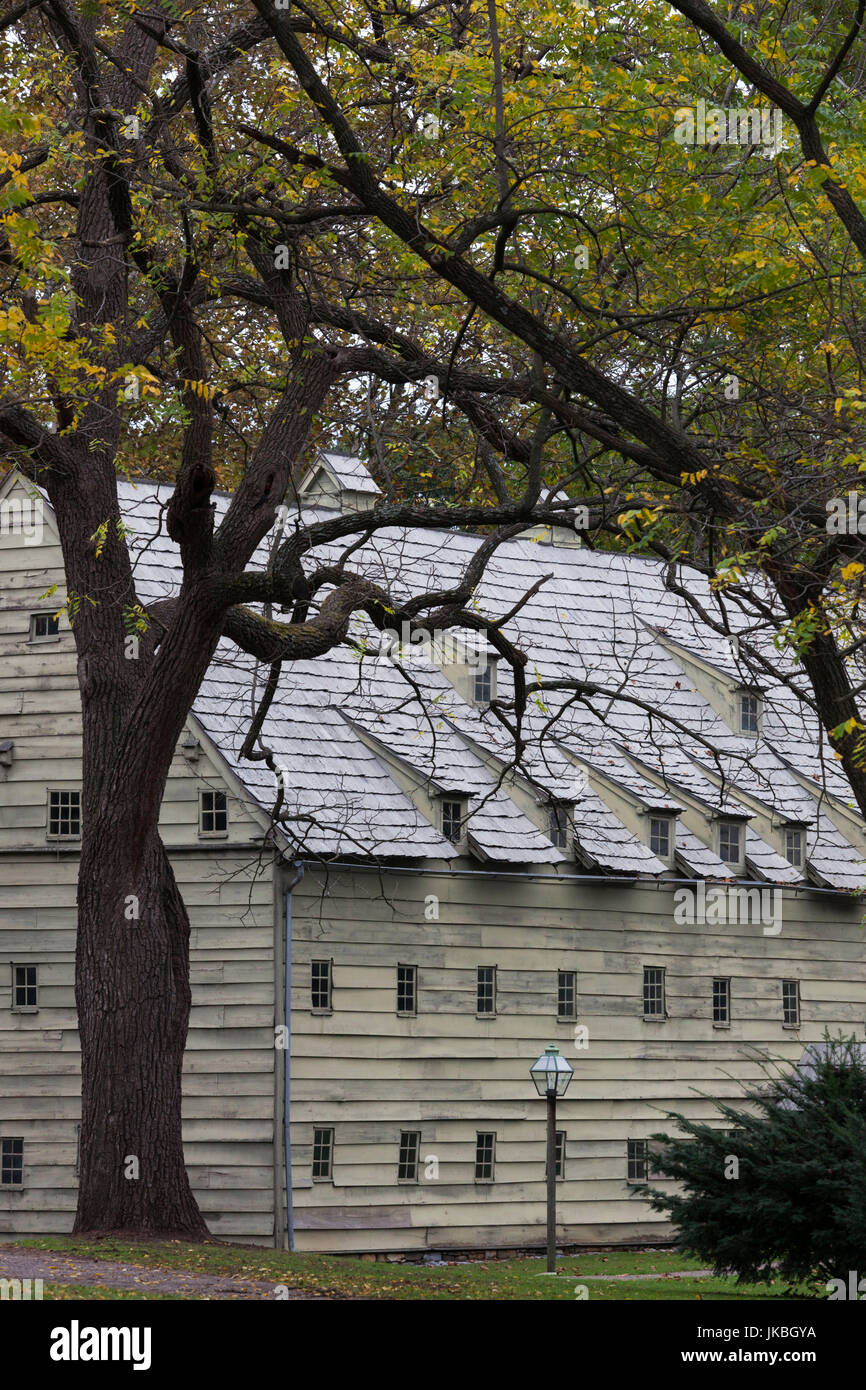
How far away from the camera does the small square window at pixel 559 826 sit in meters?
27.0

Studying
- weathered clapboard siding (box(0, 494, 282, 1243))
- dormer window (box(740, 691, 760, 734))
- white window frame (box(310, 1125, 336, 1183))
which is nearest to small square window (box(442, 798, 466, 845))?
weathered clapboard siding (box(0, 494, 282, 1243))

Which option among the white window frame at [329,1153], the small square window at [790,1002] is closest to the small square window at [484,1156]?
the white window frame at [329,1153]

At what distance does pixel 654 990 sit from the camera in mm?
27672

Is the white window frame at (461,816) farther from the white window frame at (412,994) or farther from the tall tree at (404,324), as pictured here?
the tall tree at (404,324)

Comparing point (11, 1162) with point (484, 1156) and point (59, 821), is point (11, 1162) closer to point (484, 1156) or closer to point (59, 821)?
point (59, 821)

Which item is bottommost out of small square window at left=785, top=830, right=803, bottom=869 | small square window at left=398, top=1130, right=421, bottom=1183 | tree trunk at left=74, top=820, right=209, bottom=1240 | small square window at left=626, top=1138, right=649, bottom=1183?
small square window at left=626, top=1138, right=649, bottom=1183

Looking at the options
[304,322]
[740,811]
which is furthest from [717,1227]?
[740,811]

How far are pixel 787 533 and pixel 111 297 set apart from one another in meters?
9.71

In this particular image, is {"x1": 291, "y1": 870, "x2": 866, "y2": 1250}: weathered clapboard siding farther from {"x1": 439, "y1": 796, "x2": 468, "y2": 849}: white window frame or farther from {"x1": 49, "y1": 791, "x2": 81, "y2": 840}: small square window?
{"x1": 49, "y1": 791, "x2": 81, "y2": 840}: small square window

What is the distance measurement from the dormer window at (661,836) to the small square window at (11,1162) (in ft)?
34.0

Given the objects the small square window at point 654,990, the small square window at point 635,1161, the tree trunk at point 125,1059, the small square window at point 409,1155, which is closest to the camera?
the tree trunk at point 125,1059

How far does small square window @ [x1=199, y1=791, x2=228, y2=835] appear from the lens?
79.8ft

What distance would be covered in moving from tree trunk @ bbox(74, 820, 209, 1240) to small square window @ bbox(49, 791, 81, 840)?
598cm
